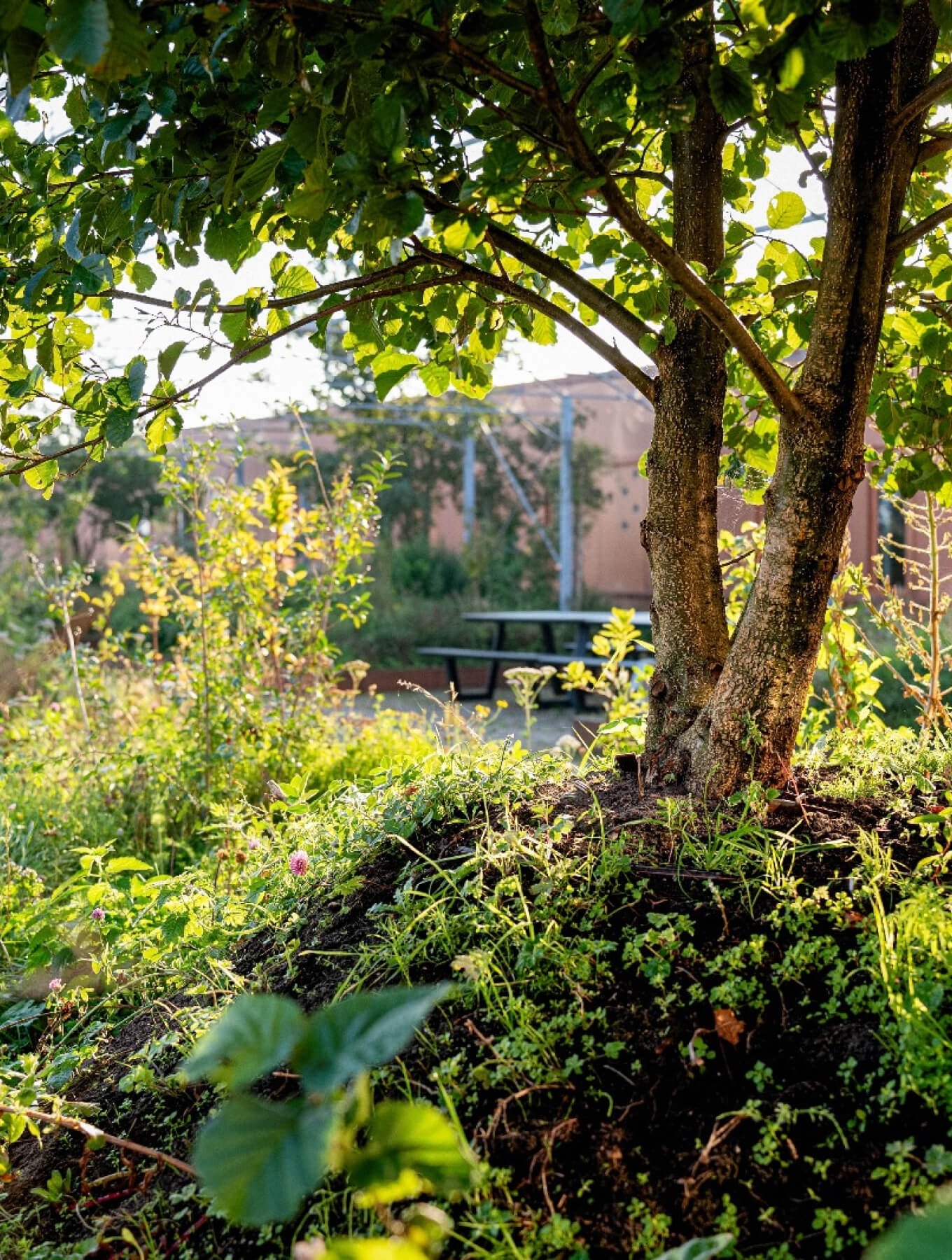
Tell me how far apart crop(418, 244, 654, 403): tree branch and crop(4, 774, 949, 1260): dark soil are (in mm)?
906

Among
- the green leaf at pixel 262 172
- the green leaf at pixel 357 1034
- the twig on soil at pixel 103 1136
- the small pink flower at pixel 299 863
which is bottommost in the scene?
the twig on soil at pixel 103 1136

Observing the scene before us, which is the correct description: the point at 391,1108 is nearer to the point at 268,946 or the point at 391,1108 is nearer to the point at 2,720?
the point at 268,946

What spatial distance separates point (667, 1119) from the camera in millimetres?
1274

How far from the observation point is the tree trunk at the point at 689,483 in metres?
2.10

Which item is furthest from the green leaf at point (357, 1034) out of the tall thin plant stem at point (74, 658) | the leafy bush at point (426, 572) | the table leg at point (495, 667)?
the leafy bush at point (426, 572)

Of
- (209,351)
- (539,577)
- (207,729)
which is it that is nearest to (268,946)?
(209,351)

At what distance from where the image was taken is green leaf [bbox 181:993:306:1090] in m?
0.75

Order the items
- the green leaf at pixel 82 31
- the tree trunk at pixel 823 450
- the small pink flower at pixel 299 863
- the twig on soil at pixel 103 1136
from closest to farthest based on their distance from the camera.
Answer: the green leaf at pixel 82 31, the twig on soil at pixel 103 1136, the tree trunk at pixel 823 450, the small pink flower at pixel 299 863

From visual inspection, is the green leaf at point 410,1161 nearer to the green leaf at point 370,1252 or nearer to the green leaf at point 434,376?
the green leaf at point 370,1252

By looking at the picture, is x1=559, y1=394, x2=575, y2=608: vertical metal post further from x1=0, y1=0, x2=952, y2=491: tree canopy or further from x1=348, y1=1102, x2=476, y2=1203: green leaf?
x1=348, y1=1102, x2=476, y2=1203: green leaf

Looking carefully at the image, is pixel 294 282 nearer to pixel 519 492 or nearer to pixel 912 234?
pixel 912 234

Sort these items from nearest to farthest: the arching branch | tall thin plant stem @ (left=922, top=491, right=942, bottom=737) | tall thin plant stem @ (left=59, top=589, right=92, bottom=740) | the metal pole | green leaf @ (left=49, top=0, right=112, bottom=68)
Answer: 1. green leaf @ (left=49, top=0, right=112, bottom=68)
2. the arching branch
3. tall thin plant stem @ (left=922, top=491, right=942, bottom=737)
4. tall thin plant stem @ (left=59, top=589, right=92, bottom=740)
5. the metal pole

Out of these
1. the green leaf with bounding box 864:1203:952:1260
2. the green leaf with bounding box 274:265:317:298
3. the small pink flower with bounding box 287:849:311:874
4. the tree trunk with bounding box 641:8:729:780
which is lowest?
the small pink flower with bounding box 287:849:311:874

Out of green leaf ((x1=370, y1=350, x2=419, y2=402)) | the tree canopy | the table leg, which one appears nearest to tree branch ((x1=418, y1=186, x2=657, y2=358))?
the tree canopy
